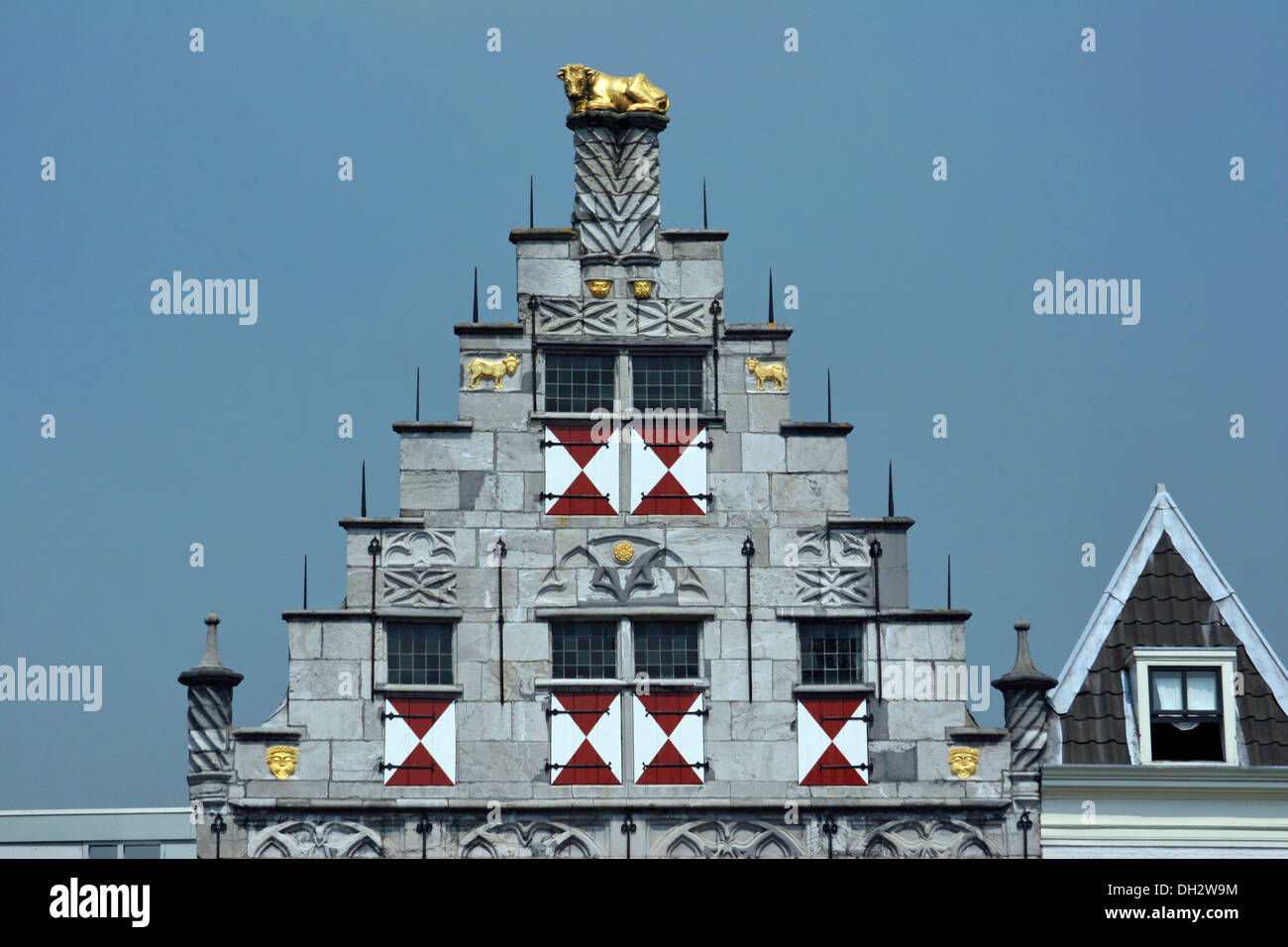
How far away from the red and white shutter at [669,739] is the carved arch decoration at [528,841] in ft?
2.92

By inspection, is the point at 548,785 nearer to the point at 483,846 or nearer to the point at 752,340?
the point at 483,846

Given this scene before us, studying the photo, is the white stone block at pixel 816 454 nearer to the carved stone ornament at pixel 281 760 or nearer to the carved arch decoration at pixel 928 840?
the carved arch decoration at pixel 928 840

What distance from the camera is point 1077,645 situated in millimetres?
27047

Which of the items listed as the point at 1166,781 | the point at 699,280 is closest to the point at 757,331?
the point at 699,280

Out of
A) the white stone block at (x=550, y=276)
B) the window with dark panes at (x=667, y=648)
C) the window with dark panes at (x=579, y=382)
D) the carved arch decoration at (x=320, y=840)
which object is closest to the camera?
the carved arch decoration at (x=320, y=840)

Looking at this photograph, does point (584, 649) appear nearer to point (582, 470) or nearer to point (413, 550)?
point (582, 470)

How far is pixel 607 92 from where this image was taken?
27516 millimetres

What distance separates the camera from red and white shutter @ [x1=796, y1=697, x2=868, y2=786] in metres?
25.9

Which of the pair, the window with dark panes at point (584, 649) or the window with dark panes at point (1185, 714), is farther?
the window with dark panes at point (1185, 714)

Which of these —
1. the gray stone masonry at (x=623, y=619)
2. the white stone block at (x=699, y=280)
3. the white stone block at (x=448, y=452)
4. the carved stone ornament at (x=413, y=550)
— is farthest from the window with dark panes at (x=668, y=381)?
the carved stone ornament at (x=413, y=550)

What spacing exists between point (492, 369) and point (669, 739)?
4449 mm

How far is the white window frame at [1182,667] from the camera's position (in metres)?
26.5

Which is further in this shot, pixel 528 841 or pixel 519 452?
pixel 519 452

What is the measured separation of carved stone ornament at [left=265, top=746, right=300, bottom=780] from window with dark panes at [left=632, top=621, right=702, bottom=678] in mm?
3721
